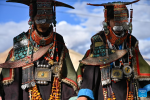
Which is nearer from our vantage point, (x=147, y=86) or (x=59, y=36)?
(x=147, y=86)

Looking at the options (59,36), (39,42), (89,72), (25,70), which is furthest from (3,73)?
(89,72)

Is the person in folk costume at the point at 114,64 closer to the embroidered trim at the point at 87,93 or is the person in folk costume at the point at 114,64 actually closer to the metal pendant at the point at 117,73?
the metal pendant at the point at 117,73

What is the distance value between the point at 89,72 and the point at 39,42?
95 centimetres

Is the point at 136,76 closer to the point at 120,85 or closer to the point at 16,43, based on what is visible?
the point at 120,85

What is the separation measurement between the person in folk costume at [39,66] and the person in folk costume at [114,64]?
Result: 0.35m

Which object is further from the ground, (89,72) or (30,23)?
(30,23)

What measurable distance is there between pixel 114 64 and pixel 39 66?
1201mm

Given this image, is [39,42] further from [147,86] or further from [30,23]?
[147,86]

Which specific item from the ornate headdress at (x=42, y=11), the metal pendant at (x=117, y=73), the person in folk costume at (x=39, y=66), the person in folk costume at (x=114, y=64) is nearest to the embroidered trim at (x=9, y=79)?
the person in folk costume at (x=39, y=66)

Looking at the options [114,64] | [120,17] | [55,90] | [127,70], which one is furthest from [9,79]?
[120,17]

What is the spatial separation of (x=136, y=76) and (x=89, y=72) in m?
0.74

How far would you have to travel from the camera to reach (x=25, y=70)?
160 inches

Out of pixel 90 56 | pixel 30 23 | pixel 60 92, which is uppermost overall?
pixel 30 23

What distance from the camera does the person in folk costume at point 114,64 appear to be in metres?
3.88
